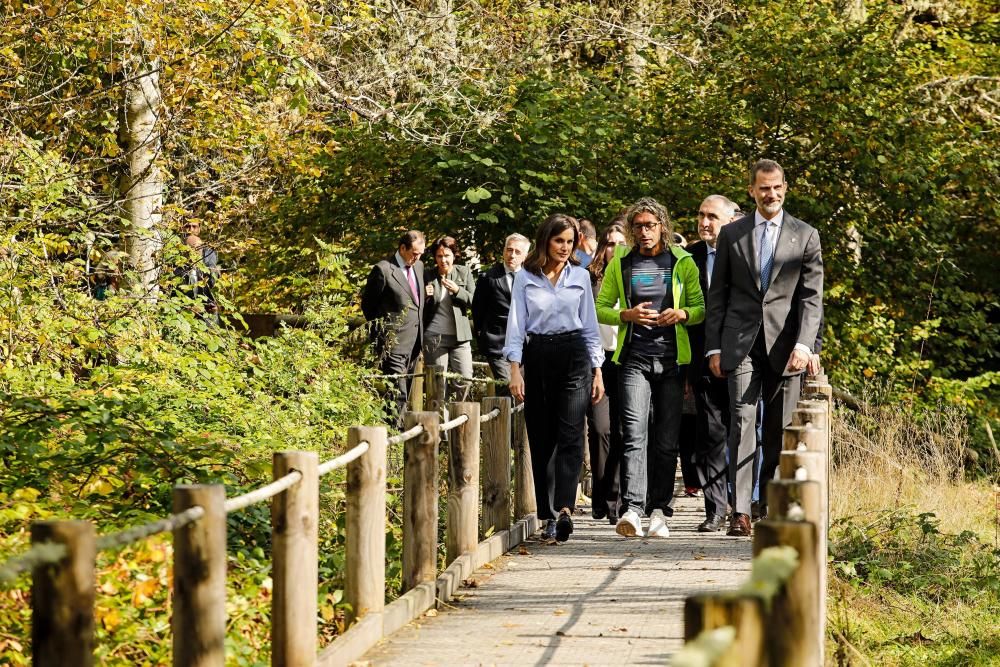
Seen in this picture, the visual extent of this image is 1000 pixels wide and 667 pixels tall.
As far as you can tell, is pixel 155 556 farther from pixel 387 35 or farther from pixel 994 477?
pixel 387 35

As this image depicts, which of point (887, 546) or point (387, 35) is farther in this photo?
point (387, 35)

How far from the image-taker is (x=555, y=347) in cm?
956

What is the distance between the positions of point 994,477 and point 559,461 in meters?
8.28

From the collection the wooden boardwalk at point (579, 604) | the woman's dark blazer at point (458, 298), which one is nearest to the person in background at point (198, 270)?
the woman's dark blazer at point (458, 298)

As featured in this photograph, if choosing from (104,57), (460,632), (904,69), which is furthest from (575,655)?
(904,69)

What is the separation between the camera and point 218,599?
459 centimetres

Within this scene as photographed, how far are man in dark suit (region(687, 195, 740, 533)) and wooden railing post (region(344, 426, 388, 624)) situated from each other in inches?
148

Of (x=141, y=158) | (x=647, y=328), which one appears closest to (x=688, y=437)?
(x=647, y=328)

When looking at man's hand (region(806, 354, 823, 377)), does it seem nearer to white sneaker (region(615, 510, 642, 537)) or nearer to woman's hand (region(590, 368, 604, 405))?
woman's hand (region(590, 368, 604, 405))

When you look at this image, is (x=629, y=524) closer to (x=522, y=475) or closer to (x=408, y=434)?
(x=522, y=475)

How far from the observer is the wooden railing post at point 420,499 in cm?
770

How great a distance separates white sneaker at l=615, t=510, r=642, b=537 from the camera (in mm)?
9797

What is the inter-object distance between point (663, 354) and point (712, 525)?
4.28ft

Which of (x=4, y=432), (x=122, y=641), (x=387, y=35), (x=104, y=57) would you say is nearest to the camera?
(x=122, y=641)
